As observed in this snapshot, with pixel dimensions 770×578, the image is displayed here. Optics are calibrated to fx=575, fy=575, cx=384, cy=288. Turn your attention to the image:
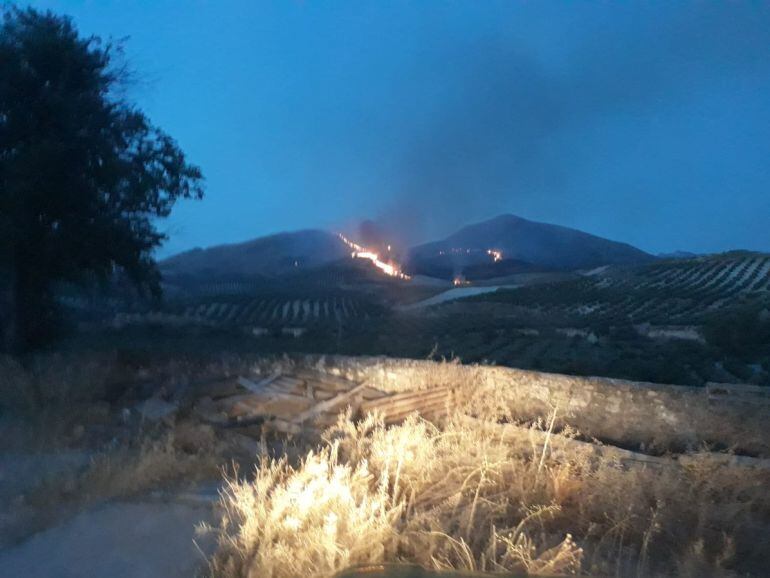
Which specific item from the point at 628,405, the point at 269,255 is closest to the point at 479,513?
the point at 628,405

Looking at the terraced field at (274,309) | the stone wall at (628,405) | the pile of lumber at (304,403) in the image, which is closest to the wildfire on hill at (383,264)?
the terraced field at (274,309)

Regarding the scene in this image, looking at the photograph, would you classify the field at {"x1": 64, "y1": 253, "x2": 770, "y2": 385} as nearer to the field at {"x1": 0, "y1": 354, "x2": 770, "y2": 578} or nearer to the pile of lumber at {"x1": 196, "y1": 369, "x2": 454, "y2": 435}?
the pile of lumber at {"x1": 196, "y1": 369, "x2": 454, "y2": 435}

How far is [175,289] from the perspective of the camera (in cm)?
7775

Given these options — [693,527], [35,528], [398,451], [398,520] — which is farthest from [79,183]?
[693,527]

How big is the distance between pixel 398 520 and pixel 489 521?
0.86 m

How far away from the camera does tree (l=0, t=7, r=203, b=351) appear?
10.3 metres

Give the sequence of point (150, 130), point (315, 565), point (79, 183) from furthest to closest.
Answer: point (150, 130), point (79, 183), point (315, 565)

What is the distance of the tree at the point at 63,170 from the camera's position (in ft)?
33.9

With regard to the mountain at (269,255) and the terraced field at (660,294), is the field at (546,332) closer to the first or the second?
the terraced field at (660,294)

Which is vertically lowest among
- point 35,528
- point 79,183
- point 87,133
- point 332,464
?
point 35,528

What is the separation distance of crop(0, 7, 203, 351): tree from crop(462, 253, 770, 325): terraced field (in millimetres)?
20258

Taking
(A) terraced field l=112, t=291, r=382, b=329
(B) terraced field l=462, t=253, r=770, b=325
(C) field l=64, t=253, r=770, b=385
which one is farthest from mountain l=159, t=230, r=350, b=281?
(C) field l=64, t=253, r=770, b=385

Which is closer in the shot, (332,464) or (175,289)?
(332,464)

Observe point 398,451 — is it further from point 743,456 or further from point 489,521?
point 743,456
